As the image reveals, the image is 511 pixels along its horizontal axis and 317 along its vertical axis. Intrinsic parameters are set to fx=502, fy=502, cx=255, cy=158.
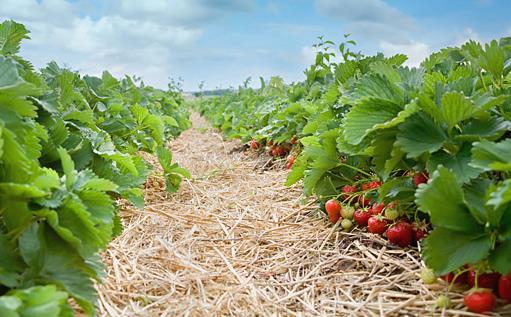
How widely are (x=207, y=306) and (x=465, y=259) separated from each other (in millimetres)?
1024

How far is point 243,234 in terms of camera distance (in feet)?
9.97

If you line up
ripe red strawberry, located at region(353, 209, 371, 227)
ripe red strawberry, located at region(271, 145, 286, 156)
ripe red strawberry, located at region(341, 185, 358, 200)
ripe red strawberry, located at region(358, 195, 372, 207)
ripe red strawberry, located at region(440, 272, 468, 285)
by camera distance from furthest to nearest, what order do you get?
ripe red strawberry, located at region(271, 145, 286, 156) < ripe red strawberry, located at region(341, 185, 358, 200) < ripe red strawberry, located at region(358, 195, 372, 207) < ripe red strawberry, located at region(353, 209, 371, 227) < ripe red strawberry, located at region(440, 272, 468, 285)

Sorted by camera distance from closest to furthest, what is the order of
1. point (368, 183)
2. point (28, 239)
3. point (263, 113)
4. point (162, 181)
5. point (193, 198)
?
point (28, 239)
point (368, 183)
point (193, 198)
point (162, 181)
point (263, 113)

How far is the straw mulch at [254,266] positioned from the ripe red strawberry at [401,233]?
2.5 inches

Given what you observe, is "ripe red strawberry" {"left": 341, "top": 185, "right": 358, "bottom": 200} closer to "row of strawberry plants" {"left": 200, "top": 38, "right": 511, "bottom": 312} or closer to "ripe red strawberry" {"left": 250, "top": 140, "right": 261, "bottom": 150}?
"row of strawberry plants" {"left": 200, "top": 38, "right": 511, "bottom": 312}

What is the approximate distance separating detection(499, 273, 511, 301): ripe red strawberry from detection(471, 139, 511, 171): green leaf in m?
0.36

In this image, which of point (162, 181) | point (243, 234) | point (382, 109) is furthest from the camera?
point (162, 181)

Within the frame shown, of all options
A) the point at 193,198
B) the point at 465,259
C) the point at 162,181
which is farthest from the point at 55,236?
the point at 162,181

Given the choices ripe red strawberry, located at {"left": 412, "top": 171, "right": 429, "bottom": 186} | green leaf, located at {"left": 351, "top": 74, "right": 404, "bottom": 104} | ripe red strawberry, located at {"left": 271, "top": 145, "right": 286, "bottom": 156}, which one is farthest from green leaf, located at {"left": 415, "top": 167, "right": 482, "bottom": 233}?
ripe red strawberry, located at {"left": 271, "top": 145, "right": 286, "bottom": 156}

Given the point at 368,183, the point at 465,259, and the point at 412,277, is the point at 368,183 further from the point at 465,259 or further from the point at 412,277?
the point at 465,259

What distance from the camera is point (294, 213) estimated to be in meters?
3.30

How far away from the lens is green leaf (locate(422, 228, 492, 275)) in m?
1.57

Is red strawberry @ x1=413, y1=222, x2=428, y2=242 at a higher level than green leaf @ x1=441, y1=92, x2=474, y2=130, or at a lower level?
lower

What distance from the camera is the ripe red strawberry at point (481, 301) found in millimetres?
1613
